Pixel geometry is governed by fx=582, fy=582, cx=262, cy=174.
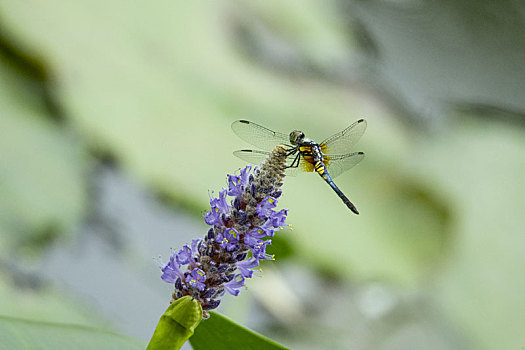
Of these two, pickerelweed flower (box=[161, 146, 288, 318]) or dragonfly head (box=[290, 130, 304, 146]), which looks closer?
pickerelweed flower (box=[161, 146, 288, 318])

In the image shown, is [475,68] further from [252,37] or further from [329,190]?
[329,190]

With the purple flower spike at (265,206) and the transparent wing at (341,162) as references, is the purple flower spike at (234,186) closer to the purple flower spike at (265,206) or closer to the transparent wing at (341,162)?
the purple flower spike at (265,206)

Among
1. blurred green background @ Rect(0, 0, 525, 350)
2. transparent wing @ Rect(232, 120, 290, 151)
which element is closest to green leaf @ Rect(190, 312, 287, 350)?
transparent wing @ Rect(232, 120, 290, 151)

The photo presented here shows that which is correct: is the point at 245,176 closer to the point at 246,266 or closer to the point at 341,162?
the point at 246,266

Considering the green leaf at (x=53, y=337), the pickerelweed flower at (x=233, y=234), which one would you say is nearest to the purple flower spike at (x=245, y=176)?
the pickerelweed flower at (x=233, y=234)

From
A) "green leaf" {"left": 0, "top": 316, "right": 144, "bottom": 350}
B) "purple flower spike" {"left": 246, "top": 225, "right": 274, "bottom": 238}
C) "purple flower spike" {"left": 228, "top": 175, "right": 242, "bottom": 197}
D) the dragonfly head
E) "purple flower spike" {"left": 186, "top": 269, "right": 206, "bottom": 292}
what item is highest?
the dragonfly head

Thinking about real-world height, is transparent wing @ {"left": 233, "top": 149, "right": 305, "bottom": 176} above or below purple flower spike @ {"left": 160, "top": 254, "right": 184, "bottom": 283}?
above

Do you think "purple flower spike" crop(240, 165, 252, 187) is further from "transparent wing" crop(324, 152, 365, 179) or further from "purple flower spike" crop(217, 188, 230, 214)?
"transparent wing" crop(324, 152, 365, 179)

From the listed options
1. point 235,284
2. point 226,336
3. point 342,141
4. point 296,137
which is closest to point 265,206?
point 235,284
